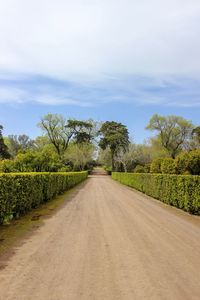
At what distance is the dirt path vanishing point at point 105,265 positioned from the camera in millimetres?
5148

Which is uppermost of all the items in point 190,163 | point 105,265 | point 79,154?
point 79,154

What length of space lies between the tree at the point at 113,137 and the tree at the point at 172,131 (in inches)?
523

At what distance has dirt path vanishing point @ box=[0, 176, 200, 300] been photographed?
16.9 ft

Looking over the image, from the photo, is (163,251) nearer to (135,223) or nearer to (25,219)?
(135,223)

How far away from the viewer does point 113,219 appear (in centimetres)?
1351

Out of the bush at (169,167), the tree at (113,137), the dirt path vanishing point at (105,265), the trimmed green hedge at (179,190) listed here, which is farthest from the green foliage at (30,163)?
the tree at (113,137)

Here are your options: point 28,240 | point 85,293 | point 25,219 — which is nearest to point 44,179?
point 25,219

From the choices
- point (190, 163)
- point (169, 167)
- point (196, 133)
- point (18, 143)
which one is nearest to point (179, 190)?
point (190, 163)

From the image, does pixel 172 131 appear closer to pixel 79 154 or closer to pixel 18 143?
pixel 79 154

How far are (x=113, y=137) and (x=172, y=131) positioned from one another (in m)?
21.3

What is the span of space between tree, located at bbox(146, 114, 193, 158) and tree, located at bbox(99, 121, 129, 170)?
13.3m

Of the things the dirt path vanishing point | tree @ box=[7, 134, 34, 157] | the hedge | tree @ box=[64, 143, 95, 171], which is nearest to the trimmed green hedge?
the dirt path vanishing point

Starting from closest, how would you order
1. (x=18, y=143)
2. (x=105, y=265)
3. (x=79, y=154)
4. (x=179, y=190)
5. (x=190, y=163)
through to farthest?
(x=105, y=265) < (x=179, y=190) < (x=190, y=163) < (x=79, y=154) < (x=18, y=143)

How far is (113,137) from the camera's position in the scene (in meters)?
95.6
